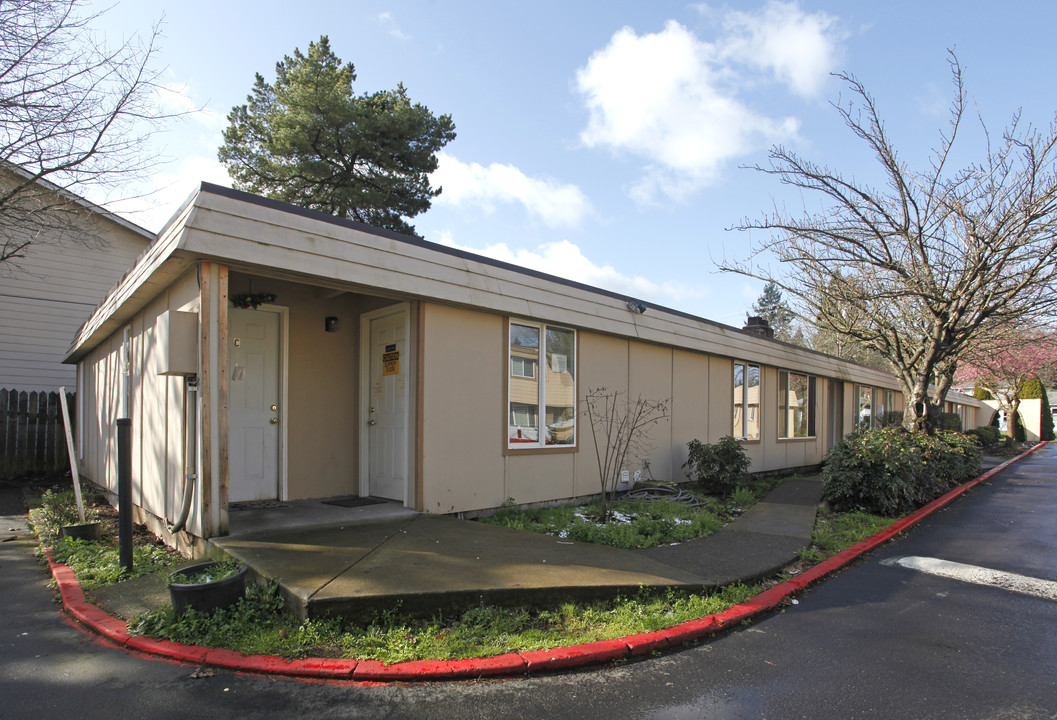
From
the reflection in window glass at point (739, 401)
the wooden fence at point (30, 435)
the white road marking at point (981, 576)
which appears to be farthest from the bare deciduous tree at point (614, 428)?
the wooden fence at point (30, 435)

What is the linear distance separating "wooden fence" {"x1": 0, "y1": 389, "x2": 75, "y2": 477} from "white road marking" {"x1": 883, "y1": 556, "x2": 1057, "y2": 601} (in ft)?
47.2

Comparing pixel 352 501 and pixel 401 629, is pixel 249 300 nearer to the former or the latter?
pixel 352 501

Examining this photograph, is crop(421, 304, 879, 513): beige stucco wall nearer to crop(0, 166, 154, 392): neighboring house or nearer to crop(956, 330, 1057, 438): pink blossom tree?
crop(0, 166, 154, 392): neighboring house

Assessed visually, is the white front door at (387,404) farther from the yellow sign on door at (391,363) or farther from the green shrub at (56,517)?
the green shrub at (56,517)

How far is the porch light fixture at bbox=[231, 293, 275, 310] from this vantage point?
21.0ft

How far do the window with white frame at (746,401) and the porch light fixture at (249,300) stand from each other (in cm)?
914

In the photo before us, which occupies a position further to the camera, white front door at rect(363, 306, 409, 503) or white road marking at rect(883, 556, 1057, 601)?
white front door at rect(363, 306, 409, 503)

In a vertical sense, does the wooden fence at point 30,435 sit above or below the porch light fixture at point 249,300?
below

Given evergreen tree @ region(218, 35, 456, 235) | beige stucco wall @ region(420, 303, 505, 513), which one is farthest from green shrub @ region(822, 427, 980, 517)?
evergreen tree @ region(218, 35, 456, 235)

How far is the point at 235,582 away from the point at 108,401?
6226mm

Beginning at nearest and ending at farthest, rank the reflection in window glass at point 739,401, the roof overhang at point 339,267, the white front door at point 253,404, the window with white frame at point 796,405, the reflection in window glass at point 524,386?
the roof overhang at point 339,267
the white front door at point 253,404
the reflection in window glass at point 524,386
the reflection in window glass at point 739,401
the window with white frame at point 796,405

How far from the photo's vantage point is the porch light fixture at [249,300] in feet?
21.0

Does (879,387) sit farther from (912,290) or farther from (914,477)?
(914,477)

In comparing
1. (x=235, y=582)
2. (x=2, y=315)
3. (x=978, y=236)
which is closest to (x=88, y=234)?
(x=2, y=315)
